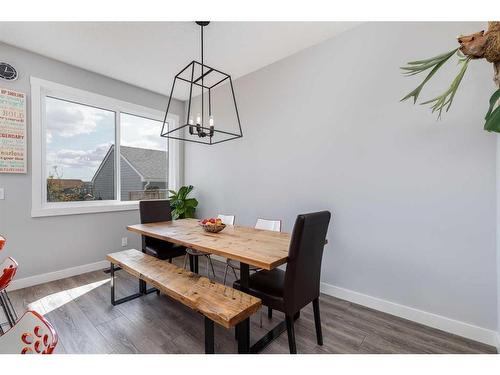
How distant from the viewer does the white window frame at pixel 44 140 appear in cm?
275

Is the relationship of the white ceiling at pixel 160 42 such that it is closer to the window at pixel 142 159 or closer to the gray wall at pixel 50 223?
the gray wall at pixel 50 223

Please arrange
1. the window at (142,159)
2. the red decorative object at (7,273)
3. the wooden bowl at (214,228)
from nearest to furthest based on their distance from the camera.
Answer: the red decorative object at (7,273) → the wooden bowl at (214,228) → the window at (142,159)

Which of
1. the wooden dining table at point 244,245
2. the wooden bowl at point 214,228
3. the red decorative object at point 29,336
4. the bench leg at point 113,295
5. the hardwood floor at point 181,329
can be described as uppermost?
the wooden bowl at point 214,228

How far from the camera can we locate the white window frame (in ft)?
9.02

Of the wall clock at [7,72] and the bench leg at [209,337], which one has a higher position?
the wall clock at [7,72]

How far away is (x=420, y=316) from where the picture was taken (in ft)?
6.50

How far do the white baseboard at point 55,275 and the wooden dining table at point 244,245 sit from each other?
1.33m

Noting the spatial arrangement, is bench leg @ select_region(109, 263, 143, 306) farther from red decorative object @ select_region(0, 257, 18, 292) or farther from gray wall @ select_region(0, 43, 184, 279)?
gray wall @ select_region(0, 43, 184, 279)

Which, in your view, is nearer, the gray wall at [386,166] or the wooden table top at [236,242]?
the wooden table top at [236,242]

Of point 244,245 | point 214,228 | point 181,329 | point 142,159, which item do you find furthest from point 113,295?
point 142,159

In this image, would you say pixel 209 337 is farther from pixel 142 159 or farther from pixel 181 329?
pixel 142 159

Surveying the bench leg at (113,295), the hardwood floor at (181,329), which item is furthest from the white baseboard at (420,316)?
the bench leg at (113,295)

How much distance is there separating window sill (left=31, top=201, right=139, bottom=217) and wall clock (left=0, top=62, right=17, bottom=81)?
1510 mm
